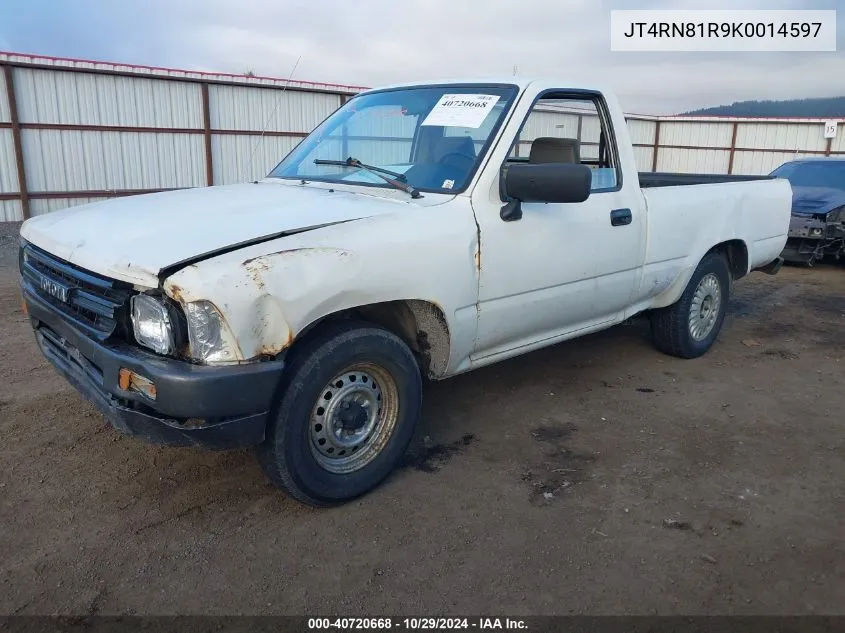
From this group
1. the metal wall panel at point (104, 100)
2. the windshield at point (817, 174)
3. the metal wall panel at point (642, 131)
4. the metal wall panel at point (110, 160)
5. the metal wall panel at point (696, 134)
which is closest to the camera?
the windshield at point (817, 174)

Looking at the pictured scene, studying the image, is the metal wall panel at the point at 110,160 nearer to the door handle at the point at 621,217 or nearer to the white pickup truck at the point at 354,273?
the white pickup truck at the point at 354,273

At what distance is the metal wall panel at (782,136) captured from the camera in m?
24.1

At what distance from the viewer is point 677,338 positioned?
17.6 ft

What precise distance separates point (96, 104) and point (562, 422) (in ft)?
43.4

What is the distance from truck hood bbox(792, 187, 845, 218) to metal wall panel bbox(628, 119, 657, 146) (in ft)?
54.1

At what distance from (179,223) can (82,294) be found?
0.50 metres

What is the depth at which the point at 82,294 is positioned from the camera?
289cm

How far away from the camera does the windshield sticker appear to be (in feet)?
12.1

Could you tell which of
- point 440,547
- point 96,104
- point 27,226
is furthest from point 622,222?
point 96,104

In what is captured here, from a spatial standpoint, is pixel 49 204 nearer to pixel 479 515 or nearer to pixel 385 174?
pixel 385 174

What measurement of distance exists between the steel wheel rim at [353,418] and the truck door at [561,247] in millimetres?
624

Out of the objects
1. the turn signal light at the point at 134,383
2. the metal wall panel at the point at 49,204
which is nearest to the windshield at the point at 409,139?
the turn signal light at the point at 134,383

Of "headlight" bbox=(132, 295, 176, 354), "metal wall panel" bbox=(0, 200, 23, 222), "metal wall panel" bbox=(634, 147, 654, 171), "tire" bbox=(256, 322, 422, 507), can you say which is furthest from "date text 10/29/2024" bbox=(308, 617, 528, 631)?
"metal wall panel" bbox=(634, 147, 654, 171)

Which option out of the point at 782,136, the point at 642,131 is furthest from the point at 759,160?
the point at 642,131
